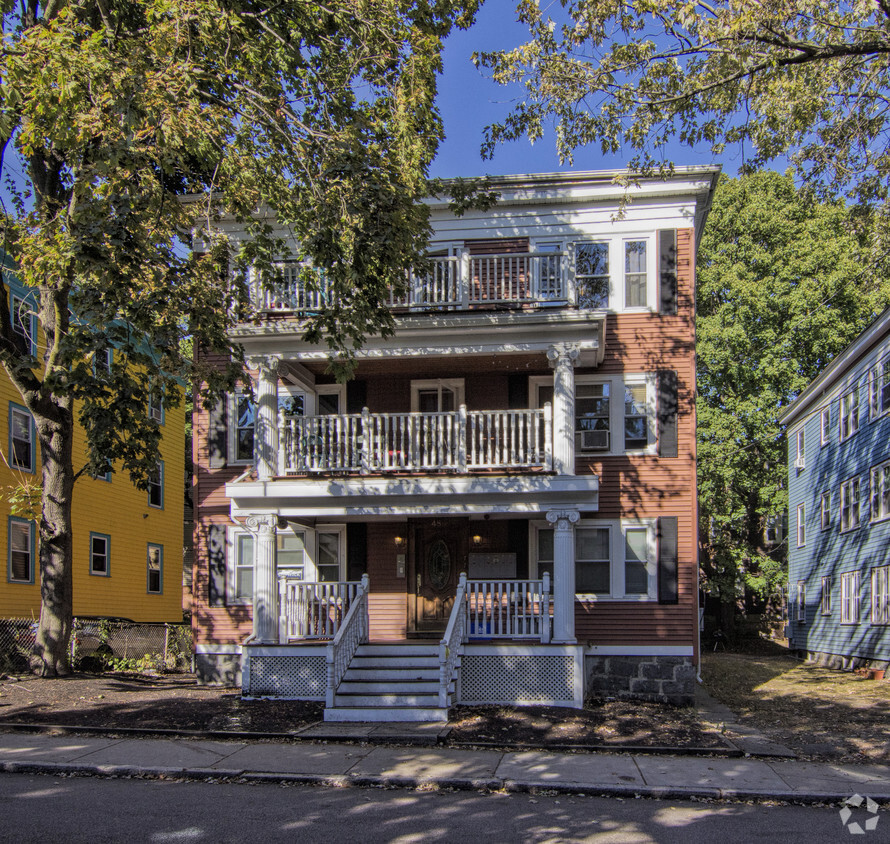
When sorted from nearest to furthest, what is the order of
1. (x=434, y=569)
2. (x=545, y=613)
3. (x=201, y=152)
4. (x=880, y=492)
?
(x=201, y=152)
(x=545, y=613)
(x=434, y=569)
(x=880, y=492)

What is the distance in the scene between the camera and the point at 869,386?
22.6 m

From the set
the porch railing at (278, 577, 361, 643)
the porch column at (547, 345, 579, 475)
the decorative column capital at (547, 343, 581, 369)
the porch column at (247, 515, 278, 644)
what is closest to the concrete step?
the porch railing at (278, 577, 361, 643)

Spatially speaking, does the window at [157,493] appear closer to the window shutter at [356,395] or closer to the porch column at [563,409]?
the window shutter at [356,395]

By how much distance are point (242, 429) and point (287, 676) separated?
5161mm

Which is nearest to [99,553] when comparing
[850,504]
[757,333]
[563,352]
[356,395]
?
[356,395]

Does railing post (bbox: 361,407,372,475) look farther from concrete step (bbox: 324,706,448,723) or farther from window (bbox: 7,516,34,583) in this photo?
window (bbox: 7,516,34,583)

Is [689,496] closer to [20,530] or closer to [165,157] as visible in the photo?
[165,157]

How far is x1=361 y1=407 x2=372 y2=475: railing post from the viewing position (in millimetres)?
14391

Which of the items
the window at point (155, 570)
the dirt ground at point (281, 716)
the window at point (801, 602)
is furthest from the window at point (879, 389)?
the window at point (155, 570)

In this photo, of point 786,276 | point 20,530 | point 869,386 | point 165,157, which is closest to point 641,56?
point 165,157

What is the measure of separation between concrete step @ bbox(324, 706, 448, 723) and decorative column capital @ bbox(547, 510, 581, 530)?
3.57 meters

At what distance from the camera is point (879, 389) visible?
2181cm

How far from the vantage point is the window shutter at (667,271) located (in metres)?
16.0

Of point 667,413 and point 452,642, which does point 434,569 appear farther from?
point 667,413
